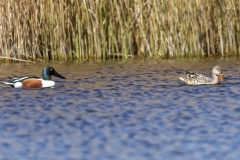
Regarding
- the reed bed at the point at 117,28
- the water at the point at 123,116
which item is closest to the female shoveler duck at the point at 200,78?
the water at the point at 123,116

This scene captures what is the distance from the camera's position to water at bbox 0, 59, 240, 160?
6539 mm

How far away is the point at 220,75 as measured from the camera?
1101cm

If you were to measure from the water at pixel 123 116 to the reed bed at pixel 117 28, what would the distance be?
90 cm

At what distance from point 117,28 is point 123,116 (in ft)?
18.9

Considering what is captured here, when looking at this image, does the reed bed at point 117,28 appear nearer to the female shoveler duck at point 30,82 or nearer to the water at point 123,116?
the water at point 123,116

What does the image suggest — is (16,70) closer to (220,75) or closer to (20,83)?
(20,83)

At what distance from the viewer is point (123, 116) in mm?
8297

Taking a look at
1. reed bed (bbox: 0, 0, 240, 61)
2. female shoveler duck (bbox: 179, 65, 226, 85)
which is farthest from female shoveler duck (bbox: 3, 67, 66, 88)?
reed bed (bbox: 0, 0, 240, 61)

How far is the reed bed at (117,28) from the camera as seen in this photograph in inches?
528

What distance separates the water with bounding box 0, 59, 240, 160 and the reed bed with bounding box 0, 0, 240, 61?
897mm

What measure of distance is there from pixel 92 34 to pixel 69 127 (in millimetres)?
6146

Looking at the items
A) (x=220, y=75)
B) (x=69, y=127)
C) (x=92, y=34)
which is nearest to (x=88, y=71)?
(x=92, y=34)

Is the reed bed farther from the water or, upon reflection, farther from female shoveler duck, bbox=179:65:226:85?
female shoveler duck, bbox=179:65:226:85

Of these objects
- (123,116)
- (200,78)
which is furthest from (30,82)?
(123,116)
